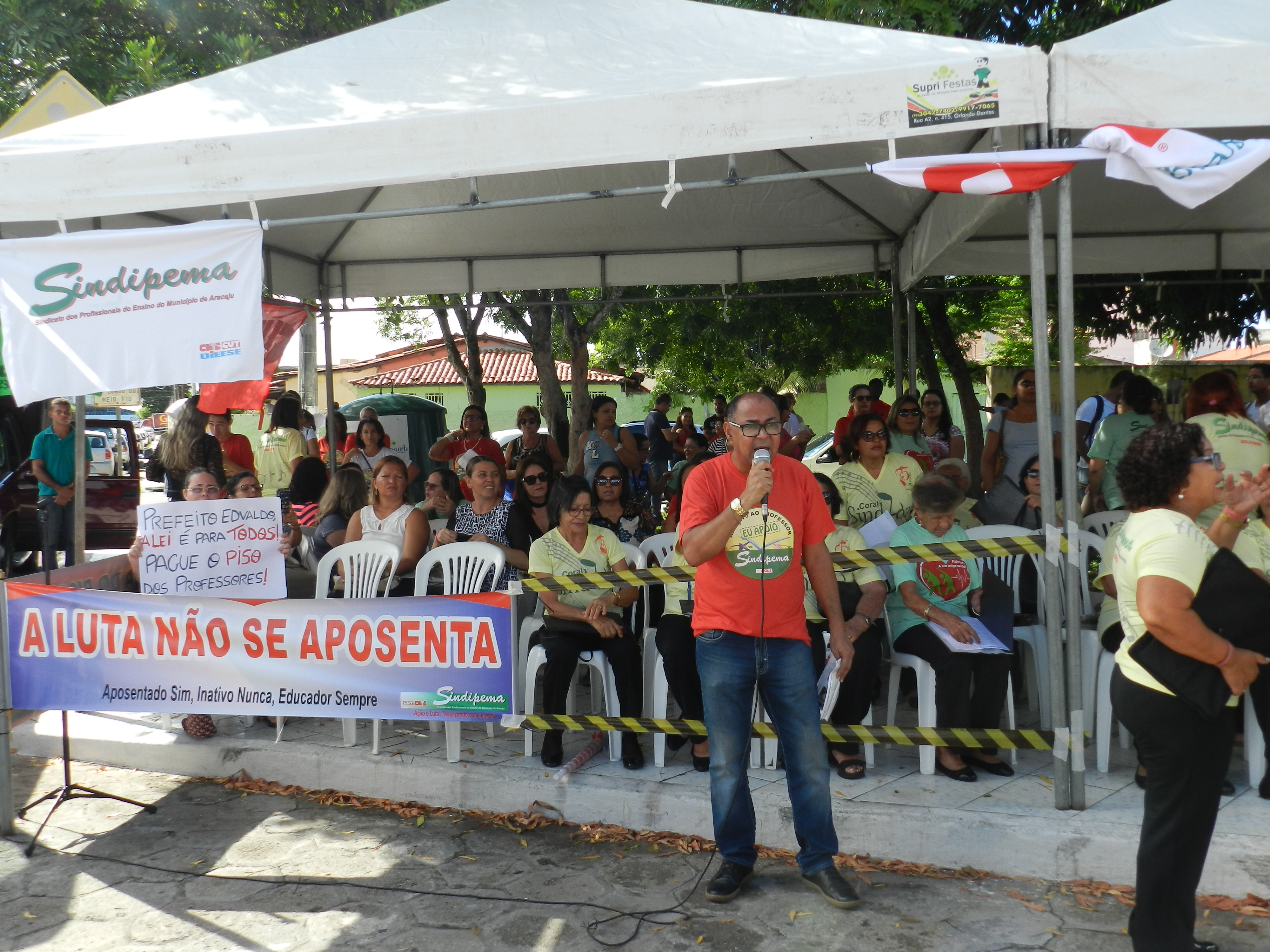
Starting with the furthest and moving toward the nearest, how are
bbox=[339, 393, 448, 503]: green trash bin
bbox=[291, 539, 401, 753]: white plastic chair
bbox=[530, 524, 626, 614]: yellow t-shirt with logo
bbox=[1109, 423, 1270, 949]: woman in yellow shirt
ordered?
bbox=[339, 393, 448, 503]: green trash bin < bbox=[291, 539, 401, 753]: white plastic chair < bbox=[530, 524, 626, 614]: yellow t-shirt with logo < bbox=[1109, 423, 1270, 949]: woman in yellow shirt

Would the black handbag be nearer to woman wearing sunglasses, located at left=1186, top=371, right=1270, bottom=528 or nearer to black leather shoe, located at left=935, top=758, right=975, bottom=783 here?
black leather shoe, located at left=935, top=758, right=975, bottom=783

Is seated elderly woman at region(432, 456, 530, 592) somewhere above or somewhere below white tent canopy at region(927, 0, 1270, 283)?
below

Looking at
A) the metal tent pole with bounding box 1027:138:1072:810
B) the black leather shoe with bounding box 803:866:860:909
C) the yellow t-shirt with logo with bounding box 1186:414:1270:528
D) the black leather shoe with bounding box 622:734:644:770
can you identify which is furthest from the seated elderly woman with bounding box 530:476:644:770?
the yellow t-shirt with logo with bounding box 1186:414:1270:528

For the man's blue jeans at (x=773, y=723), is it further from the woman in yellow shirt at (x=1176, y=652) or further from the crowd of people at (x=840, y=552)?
the woman in yellow shirt at (x=1176, y=652)

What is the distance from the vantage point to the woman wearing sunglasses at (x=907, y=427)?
7.02 metres

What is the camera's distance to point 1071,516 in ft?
13.4

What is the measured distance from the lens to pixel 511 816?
467cm

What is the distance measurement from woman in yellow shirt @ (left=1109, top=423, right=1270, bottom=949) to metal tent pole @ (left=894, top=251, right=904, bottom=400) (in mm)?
5407

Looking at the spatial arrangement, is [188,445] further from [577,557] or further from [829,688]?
[829,688]

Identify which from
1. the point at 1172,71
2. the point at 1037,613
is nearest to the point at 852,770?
the point at 1037,613

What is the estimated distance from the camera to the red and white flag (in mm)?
3820

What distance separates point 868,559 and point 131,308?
356 cm

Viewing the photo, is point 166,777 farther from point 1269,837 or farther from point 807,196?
point 807,196

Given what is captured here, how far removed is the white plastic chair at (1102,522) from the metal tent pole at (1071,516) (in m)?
1.67
